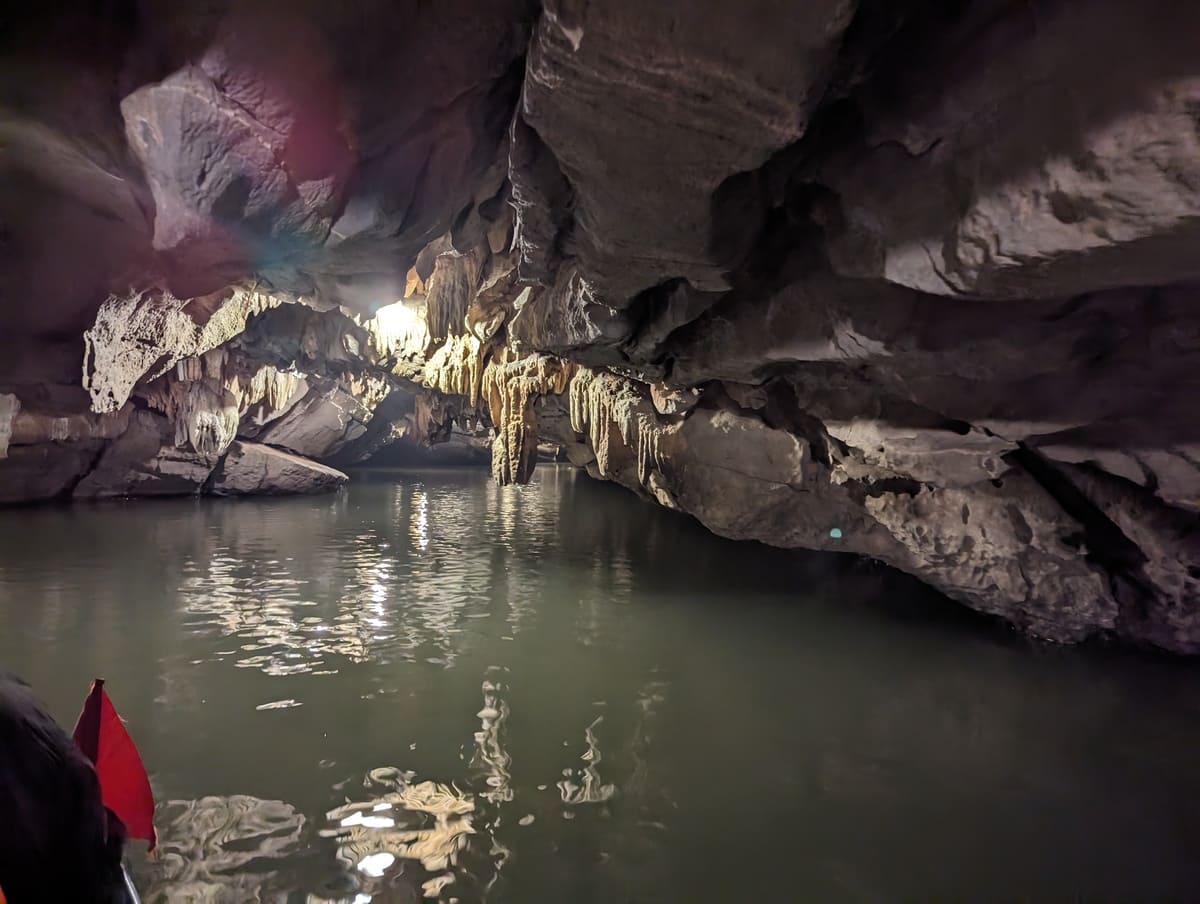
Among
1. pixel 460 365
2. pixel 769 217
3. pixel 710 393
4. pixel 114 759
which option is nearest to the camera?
pixel 114 759

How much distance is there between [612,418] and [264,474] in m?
9.11

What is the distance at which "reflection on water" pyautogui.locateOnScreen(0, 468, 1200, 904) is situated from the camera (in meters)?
2.43

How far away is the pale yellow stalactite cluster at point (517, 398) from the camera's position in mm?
9242

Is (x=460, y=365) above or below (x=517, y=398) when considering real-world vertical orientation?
above

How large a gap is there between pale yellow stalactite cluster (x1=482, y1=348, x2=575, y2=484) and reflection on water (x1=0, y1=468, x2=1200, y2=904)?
117 inches

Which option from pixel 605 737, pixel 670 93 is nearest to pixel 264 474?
pixel 605 737

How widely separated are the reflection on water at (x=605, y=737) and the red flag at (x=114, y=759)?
352mm

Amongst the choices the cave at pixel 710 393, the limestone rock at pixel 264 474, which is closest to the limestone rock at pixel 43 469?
the limestone rock at pixel 264 474

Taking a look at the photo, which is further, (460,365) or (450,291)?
(460,365)

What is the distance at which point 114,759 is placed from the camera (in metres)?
2.07

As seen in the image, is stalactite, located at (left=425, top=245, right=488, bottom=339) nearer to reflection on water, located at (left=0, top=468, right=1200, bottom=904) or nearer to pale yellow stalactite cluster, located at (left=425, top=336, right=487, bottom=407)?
pale yellow stalactite cluster, located at (left=425, top=336, right=487, bottom=407)

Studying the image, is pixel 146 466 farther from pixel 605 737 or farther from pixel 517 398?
pixel 605 737

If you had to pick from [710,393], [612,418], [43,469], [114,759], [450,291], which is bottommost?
[114,759]

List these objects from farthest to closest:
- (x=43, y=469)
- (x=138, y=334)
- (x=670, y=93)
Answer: (x=43, y=469)
(x=138, y=334)
(x=670, y=93)
